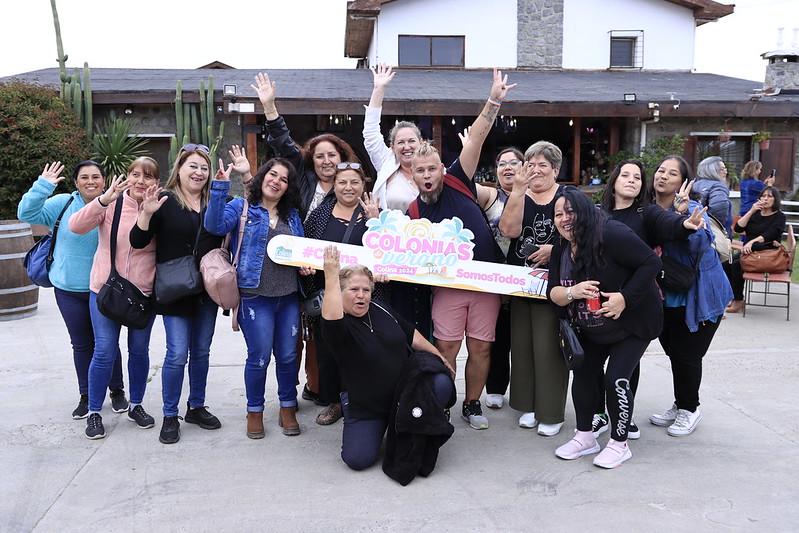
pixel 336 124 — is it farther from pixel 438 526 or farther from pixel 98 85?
pixel 438 526

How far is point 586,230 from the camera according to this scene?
368 centimetres

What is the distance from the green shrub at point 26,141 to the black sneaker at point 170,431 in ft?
31.0

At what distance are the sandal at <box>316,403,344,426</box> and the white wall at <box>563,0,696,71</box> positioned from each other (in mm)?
16883

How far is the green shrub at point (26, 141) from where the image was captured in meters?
11.8

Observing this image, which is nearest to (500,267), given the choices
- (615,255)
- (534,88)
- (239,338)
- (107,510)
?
Answer: (615,255)

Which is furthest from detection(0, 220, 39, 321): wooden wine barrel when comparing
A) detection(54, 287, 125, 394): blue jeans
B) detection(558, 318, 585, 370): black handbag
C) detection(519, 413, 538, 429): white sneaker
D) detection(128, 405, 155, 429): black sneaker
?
detection(558, 318, 585, 370): black handbag

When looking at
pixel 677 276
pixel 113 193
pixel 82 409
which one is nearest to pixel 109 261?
pixel 113 193

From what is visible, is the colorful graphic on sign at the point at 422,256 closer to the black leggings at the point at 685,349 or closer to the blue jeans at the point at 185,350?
the blue jeans at the point at 185,350

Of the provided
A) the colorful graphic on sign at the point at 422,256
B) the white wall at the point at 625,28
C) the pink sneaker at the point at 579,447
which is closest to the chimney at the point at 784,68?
the white wall at the point at 625,28

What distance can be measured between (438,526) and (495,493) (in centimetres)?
47

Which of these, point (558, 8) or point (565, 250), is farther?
point (558, 8)

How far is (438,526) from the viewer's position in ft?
10.2

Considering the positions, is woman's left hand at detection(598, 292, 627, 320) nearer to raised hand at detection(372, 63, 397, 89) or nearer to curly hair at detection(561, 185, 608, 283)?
curly hair at detection(561, 185, 608, 283)

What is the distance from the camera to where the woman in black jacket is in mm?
3652
